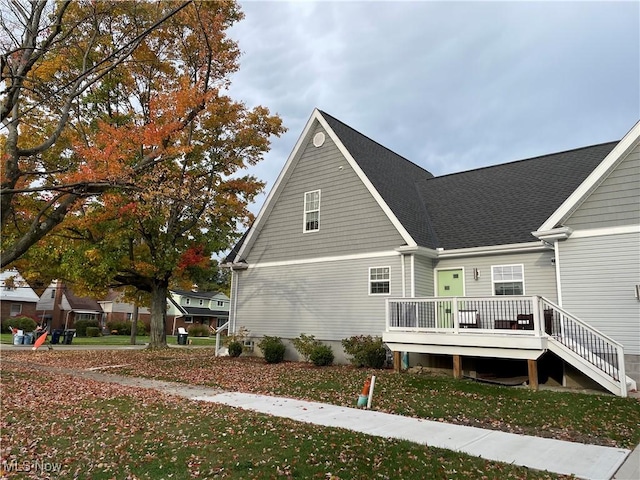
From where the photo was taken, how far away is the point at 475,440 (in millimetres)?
6590

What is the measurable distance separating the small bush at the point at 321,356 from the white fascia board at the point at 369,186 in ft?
15.1

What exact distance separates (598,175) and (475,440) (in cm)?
810

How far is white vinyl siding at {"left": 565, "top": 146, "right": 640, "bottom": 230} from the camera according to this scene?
35.9 feet

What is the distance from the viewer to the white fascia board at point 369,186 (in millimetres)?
14284

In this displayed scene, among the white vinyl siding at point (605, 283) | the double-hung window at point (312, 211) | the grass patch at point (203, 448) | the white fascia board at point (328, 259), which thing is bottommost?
the grass patch at point (203, 448)

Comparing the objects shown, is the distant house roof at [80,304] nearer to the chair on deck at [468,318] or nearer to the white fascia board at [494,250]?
the white fascia board at [494,250]

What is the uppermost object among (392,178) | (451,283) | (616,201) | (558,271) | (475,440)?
(392,178)

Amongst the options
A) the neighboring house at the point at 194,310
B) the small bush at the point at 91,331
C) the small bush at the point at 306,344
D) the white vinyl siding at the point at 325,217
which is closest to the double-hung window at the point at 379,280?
the white vinyl siding at the point at 325,217

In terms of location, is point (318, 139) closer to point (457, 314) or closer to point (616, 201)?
point (457, 314)

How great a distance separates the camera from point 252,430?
674 centimetres

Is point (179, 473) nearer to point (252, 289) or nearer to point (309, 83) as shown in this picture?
point (309, 83)

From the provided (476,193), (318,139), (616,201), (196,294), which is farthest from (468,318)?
(196,294)

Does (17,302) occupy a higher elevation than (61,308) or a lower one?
higher

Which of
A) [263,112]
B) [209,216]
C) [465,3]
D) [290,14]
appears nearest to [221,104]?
[263,112]
